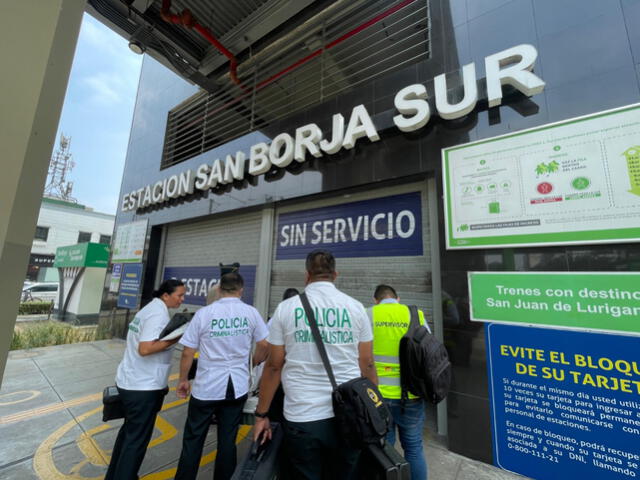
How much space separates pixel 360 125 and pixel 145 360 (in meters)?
4.27

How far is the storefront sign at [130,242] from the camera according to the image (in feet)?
29.7

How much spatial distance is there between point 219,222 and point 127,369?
5302 millimetres

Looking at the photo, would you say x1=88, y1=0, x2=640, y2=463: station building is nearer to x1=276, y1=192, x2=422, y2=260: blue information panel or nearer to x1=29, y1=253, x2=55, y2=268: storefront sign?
x1=276, y1=192, x2=422, y2=260: blue information panel

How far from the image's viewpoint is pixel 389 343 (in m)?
2.65

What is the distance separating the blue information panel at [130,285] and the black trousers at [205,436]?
737 cm

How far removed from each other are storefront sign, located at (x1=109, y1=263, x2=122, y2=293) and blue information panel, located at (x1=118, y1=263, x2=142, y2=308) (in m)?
0.24

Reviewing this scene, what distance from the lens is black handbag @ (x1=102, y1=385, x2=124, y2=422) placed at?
2.53m

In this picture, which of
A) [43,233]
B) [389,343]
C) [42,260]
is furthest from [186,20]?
[43,233]

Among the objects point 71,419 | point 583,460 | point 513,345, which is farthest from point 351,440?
point 71,419

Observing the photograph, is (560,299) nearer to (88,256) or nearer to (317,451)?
(317,451)

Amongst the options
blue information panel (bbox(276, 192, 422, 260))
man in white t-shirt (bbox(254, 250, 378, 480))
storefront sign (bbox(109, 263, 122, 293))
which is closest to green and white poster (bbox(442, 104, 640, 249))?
blue information panel (bbox(276, 192, 422, 260))

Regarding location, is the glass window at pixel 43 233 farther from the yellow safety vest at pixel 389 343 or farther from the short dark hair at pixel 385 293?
the yellow safety vest at pixel 389 343

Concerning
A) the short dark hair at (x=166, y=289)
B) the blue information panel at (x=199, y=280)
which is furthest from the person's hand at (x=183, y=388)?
the blue information panel at (x=199, y=280)

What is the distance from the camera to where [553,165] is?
317 cm
